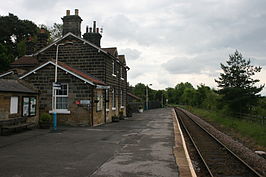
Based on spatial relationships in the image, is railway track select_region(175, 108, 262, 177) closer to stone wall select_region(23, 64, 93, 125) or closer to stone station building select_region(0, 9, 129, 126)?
stone wall select_region(23, 64, 93, 125)

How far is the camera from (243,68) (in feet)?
78.4

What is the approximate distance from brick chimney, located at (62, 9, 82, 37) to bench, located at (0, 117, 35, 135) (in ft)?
33.5

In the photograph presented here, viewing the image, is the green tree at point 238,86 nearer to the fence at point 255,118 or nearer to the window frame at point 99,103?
the fence at point 255,118

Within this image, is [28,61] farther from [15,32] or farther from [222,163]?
[15,32]

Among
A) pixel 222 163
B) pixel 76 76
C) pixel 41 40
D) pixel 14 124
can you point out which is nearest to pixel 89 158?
pixel 222 163

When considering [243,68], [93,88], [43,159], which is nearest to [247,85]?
[243,68]

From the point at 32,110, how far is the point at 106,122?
6.50 m

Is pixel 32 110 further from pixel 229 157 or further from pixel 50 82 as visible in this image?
pixel 229 157

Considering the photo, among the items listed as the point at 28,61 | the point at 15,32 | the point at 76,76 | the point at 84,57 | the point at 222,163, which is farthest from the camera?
the point at 15,32

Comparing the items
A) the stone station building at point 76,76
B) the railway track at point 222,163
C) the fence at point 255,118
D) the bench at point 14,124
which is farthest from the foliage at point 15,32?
the railway track at point 222,163

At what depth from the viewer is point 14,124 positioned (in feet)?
44.5

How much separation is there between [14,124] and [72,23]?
11611 millimetres

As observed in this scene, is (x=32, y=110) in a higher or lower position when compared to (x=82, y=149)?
higher

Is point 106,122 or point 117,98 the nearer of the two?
point 106,122
